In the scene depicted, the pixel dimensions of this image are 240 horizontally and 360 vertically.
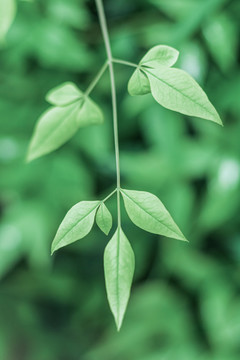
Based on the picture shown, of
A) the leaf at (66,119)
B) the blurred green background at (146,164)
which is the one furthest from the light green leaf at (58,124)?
the blurred green background at (146,164)

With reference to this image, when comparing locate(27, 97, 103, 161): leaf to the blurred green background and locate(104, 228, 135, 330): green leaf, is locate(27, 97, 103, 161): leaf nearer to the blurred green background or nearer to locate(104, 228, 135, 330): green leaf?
locate(104, 228, 135, 330): green leaf

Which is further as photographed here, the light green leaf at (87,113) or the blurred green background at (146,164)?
the blurred green background at (146,164)

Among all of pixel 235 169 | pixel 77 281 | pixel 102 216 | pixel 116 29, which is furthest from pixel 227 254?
pixel 102 216

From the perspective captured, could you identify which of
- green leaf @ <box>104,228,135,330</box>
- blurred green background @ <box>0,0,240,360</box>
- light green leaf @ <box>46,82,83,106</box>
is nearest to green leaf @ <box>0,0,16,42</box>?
light green leaf @ <box>46,82,83,106</box>

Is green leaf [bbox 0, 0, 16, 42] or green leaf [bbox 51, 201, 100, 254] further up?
green leaf [bbox 0, 0, 16, 42]

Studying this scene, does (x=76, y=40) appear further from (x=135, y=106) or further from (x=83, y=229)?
(x=83, y=229)

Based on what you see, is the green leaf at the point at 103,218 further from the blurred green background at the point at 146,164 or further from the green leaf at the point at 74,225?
the blurred green background at the point at 146,164
